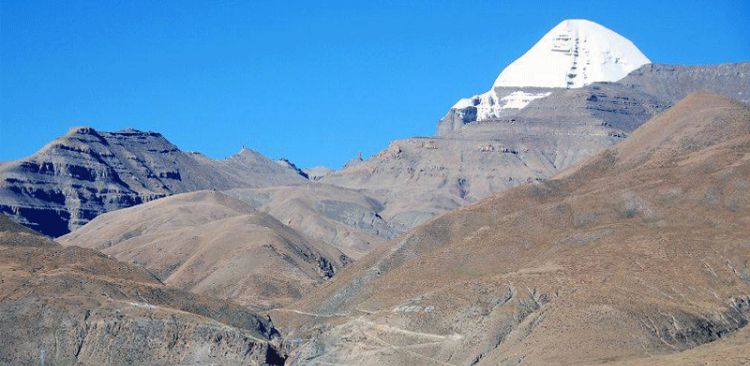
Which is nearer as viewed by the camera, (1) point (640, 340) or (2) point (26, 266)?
(1) point (640, 340)

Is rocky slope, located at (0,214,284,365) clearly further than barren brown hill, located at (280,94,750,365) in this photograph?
→ Yes

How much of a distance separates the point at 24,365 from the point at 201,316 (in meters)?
28.2

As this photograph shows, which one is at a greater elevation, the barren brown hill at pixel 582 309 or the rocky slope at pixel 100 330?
the rocky slope at pixel 100 330

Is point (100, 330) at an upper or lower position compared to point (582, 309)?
upper

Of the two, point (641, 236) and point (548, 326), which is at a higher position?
point (641, 236)

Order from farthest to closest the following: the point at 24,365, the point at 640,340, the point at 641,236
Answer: the point at 641,236 < the point at 24,365 < the point at 640,340

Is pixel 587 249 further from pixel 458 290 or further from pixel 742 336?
pixel 742 336

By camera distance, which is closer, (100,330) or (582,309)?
(582,309)

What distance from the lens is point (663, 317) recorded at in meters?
169

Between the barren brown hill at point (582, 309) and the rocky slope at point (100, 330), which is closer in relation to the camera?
the barren brown hill at point (582, 309)

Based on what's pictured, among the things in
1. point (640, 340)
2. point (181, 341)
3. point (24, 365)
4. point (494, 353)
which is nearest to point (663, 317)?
point (640, 340)

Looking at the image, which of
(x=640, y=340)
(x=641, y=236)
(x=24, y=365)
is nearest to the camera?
(x=640, y=340)

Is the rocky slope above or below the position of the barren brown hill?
above

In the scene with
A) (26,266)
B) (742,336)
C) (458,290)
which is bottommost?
(742,336)
